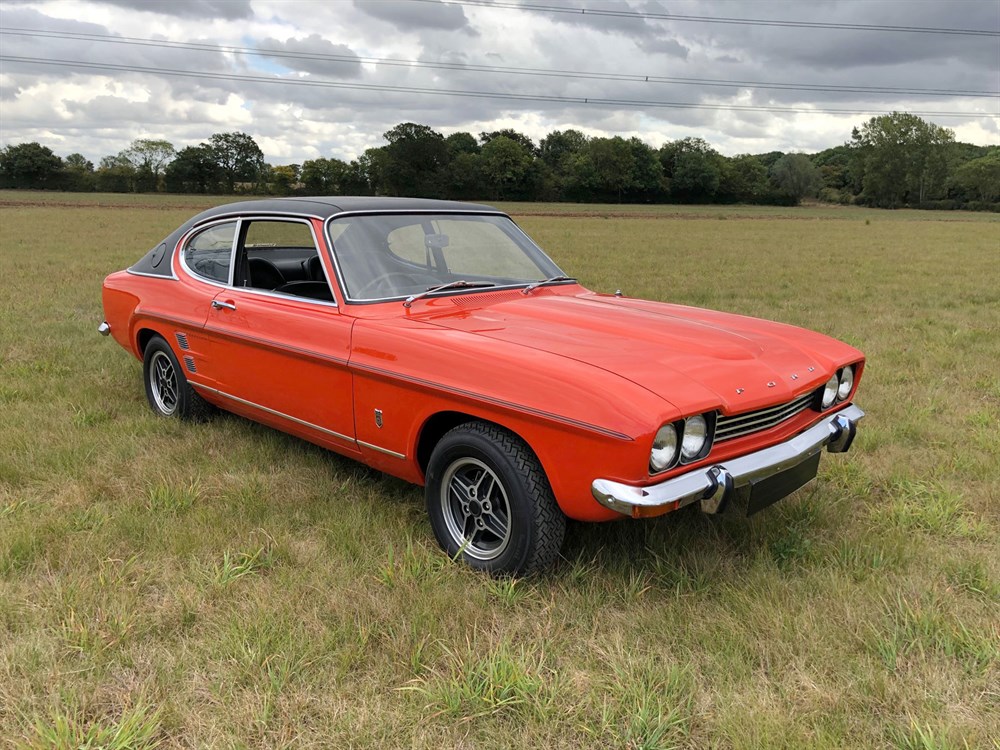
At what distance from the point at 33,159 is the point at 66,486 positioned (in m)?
70.2

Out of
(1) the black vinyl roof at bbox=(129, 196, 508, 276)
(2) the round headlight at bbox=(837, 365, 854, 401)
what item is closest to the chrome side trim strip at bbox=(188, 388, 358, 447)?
(1) the black vinyl roof at bbox=(129, 196, 508, 276)

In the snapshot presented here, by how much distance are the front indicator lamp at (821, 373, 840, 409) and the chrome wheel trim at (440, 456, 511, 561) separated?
145cm

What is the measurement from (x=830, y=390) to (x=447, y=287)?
1763 mm

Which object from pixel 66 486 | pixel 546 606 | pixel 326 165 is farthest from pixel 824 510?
pixel 326 165

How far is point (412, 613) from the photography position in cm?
243

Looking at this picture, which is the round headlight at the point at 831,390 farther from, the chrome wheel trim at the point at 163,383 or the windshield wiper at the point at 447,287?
the chrome wheel trim at the point at 163,383

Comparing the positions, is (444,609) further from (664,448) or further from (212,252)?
(212,252)

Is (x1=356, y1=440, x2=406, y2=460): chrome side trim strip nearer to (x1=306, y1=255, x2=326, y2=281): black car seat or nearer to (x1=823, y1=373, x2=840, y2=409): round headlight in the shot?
(x1=306, y1=255, x2=326, y2=281): black car seat

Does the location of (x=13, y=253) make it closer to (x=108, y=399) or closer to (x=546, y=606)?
(x=108, y=399)

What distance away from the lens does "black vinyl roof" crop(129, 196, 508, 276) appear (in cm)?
354

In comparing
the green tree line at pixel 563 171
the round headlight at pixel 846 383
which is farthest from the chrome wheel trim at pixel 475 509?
the green tree line at pixel 563 171

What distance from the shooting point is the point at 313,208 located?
3.54 metres

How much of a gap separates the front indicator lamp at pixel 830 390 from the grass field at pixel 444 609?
1.82 feet

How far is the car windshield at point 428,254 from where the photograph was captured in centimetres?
328
